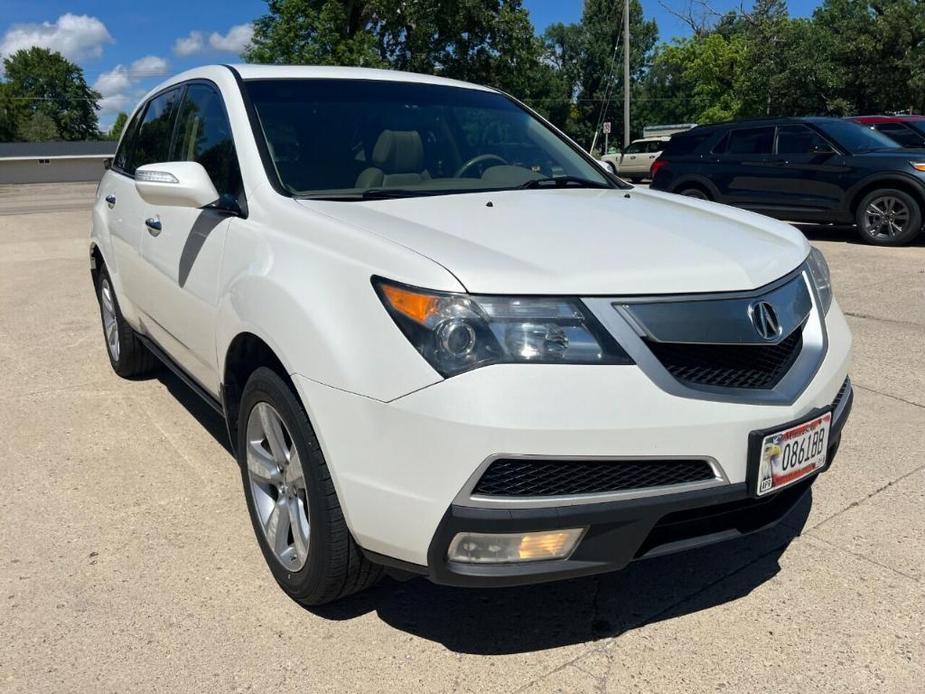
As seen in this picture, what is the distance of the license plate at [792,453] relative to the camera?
2217mm

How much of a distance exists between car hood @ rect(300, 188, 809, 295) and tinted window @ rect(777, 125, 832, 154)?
8875 mm

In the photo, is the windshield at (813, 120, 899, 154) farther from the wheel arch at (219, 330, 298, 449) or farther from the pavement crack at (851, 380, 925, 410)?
the wheel arch at (219, 330, 298, 449)

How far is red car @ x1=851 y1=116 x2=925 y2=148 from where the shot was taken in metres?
12.9

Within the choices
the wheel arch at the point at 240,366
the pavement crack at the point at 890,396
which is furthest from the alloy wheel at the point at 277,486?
the pavement crack at the point at 890,396

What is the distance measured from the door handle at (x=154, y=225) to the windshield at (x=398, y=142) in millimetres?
787

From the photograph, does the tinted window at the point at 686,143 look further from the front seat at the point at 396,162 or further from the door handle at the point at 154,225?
the door handle at the point at 154,225

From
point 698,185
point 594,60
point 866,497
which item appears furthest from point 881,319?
point 594,60

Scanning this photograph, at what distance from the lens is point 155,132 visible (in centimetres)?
441

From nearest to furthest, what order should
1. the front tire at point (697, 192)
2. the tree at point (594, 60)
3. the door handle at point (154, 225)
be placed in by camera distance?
the door handle at point (154, 225), the front tire at point (697, 192), the tree at point (594, 60)

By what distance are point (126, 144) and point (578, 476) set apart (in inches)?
162

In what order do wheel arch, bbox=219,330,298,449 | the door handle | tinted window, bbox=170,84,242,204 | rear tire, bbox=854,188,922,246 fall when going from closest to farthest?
1. wheel arch, bbox=219,330,298,449
2. tinted window, bbox=170,84,242,204
3. the door handle
4. rear tire, bbox=854,188,922,246

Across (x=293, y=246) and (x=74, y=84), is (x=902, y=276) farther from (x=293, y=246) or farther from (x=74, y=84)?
(x=74, y=84)

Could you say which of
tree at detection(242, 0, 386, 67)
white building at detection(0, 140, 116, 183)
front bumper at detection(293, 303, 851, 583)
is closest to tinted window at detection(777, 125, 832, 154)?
front bumper at detection(293, 303, 851, 583)

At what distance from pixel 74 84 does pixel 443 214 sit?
110 meters
